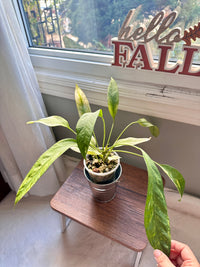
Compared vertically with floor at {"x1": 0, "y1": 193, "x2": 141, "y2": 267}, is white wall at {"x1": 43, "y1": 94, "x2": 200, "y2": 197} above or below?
above

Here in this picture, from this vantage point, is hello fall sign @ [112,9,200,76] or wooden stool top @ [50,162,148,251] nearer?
hello fall sign @ [112,9,200,76]

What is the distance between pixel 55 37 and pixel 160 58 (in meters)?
0.54

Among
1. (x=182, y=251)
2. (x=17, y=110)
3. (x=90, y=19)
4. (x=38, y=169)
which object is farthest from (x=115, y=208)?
(x=90, y=19)

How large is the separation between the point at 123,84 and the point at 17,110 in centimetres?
50

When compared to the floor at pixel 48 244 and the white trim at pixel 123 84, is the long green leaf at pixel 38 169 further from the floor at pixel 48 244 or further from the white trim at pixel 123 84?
the floor at pixel 48 244

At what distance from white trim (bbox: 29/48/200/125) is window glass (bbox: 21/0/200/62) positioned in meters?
0.06

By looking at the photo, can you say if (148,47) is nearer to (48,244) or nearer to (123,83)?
(123,83)

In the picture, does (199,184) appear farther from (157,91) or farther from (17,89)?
(17,89)

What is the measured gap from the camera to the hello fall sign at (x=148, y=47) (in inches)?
24.2

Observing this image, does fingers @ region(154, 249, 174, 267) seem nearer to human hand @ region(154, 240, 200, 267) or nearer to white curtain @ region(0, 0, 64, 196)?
human hand @ region(154, 240, 200, 267)

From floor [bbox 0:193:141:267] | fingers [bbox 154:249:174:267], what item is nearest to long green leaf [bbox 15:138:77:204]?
fingers [bbox 154:249:174:267]

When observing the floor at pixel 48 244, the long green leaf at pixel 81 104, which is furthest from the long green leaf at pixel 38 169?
the floor at pixel 48 244

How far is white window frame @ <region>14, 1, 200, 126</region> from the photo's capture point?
2.49ft

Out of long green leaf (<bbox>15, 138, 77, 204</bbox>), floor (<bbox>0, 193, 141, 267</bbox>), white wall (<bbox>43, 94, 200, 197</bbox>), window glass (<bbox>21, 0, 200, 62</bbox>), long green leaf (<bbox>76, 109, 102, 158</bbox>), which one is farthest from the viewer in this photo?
floor (<bbox>0, 193, 141, 267</bbox>)
